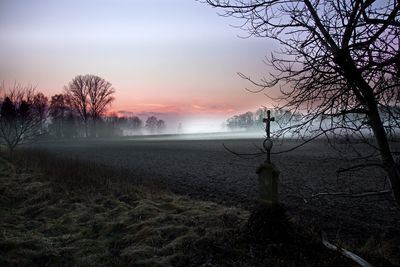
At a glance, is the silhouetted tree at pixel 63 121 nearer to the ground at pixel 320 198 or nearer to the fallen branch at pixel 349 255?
the ground at pixel 320 198

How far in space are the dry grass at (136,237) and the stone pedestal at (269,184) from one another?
0.42 m

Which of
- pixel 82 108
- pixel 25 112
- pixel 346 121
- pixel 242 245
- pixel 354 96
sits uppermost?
pixel 82 108

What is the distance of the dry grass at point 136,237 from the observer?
5469 mm

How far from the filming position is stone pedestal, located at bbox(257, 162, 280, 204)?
617 cm

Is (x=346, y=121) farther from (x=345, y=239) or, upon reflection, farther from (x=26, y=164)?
(x=26, y=164)

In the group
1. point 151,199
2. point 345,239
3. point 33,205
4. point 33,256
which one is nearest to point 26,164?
point 33,205

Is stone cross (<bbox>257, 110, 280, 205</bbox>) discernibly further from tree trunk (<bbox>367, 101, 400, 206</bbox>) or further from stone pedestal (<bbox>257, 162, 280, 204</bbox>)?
tree trunk (<bbox>367, 101, 400, 206</bbox>)

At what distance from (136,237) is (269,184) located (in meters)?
3.13

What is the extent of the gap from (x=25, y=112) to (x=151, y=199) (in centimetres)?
1786

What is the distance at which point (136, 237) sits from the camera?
675 cm

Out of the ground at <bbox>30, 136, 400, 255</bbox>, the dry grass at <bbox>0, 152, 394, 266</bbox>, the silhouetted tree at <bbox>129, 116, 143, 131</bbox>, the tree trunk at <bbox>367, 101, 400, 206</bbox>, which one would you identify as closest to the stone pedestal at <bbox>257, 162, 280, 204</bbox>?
the dry grass at <bbox>0, 152, 394, 266</bbox>

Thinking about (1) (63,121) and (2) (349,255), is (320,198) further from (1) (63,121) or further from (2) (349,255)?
(1) (63,121)

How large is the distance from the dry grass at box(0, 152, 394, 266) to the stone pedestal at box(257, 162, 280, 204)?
415 mm

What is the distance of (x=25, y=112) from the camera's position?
77.3ft
